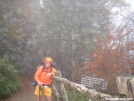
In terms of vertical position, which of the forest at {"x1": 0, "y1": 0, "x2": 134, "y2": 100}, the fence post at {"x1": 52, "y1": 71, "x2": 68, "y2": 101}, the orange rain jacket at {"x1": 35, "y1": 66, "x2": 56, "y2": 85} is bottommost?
the fence post at {"x1": 52, "y1": 71, "x2": 68, "y2": 101}

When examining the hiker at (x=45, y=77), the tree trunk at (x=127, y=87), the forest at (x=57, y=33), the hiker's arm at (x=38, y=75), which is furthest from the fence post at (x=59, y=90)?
the forest at (x=57, y=33)

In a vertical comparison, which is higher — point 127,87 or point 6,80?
point 127,87

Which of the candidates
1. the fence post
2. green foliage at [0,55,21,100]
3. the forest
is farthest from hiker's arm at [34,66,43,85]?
the forest

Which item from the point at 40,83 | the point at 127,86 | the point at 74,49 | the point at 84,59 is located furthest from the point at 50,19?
the point at 127,86

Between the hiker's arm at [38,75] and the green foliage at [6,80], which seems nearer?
the hiker's arm at [38,75]

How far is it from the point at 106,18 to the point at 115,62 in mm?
6460

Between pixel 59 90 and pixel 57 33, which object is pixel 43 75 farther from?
pixel 57 33

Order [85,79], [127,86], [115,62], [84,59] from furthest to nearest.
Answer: [84,59] → [115,62] → [85,79] → [127,86]

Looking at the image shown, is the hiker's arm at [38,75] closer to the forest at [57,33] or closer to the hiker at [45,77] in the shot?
the hiker at [45,77]

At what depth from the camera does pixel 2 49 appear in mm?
14781

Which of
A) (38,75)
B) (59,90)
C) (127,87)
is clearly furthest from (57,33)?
(127,87)

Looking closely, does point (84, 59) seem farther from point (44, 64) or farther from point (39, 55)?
point (44, 64)

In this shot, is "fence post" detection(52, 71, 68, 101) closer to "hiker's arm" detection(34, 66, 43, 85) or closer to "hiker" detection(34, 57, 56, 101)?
"hiker" detection(34, 57, 56, 101)

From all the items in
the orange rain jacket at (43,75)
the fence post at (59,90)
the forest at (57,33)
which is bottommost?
the fence post at (59,90)
